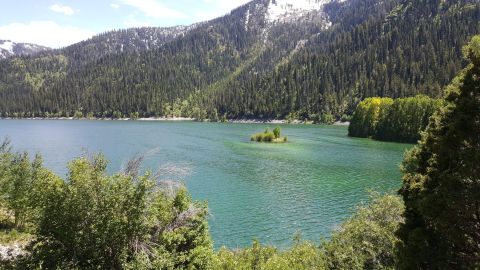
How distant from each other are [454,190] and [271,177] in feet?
217

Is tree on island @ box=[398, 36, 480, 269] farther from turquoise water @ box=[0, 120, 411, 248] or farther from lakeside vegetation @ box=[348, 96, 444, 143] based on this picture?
lakeside vegetation @ box=[348, 96, 444, 143]

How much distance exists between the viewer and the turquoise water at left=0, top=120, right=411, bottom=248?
51106mm

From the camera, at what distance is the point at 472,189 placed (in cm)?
1692

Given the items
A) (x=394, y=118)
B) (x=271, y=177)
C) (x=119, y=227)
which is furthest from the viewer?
(x=394, y=118)

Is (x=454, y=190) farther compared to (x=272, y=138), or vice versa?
(x=272, y=138)

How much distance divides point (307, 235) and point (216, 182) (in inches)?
1248

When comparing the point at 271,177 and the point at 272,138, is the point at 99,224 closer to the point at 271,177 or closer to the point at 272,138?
the point at 271,177

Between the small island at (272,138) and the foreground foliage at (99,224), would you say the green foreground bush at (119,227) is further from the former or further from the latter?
the small island at (272,138)

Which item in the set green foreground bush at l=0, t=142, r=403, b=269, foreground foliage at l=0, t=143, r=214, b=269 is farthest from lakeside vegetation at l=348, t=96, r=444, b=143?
foreground foliage at l=0, t=143, r=214, b=269

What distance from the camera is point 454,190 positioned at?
58.0ft

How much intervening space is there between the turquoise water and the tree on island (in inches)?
508

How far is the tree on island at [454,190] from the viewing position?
17.4 metres

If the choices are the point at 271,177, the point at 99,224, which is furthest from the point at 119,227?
the point at 271,177

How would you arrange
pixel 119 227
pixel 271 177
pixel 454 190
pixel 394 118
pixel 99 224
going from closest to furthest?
pixel 454 190, pixel 99 224, pixel 119 227, pixel 271 177, pixel 394 118
